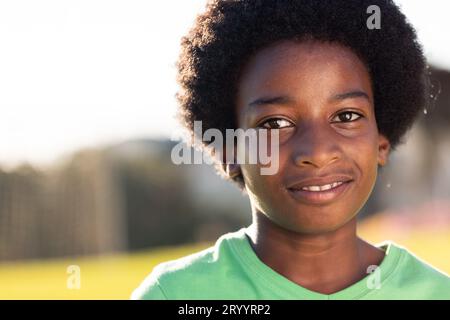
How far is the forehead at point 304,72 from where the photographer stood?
2.43 m

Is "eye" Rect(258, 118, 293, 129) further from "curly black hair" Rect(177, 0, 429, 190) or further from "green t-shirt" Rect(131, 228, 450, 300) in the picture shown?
"green t-shirt" Rect(131, 228, 450, 300)

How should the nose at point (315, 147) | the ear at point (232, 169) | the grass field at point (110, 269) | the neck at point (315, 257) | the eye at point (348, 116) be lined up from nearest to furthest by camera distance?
the nose at point (315, 147) → the eye at point (348, 116) → the neck at point (315, 257) → the ear at point (232, 169) → the grass field at point (110, 269)

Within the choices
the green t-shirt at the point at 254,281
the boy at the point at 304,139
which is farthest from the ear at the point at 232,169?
the green t-shirt at the point at 254,281

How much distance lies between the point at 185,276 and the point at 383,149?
97 cm

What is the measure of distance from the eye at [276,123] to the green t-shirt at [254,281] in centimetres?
48

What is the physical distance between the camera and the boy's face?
2389 millimetres

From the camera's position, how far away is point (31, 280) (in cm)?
1414

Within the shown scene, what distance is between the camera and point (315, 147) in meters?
2.35

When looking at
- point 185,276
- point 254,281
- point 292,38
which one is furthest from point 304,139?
point 185,276

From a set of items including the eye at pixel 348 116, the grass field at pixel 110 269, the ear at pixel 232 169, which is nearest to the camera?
the eye at pixel 348 116

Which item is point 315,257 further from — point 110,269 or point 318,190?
point 110,269

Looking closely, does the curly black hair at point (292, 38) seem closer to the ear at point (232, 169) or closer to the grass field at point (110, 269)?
the ear at point (232, 169)

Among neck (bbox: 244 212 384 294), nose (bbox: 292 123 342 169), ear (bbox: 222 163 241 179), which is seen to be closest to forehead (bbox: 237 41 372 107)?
nose (bbox: 292 123 342 169)

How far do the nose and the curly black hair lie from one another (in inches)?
14.8
